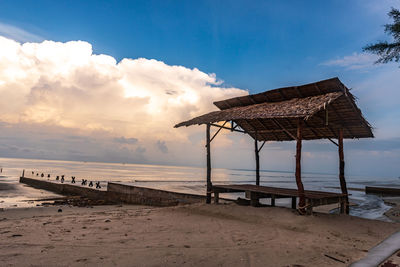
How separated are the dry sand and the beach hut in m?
1.06

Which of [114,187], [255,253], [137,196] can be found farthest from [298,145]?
[114,187]

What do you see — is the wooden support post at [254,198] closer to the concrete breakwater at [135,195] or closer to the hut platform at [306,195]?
the hut platform at [306,195]

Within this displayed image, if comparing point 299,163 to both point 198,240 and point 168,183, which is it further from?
point 168,183

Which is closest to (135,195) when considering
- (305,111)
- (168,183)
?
(305,111)

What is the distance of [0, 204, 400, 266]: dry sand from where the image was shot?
4.74m

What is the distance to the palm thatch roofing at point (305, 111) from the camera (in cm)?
878

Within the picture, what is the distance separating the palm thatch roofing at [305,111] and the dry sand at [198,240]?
3.39 meters

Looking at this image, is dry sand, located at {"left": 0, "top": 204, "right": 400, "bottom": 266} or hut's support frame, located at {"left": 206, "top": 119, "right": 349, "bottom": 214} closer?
dry sand, located at {"left": 0, "top": 204, "right": 400, "bottom": 266}

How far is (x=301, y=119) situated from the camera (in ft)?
28.7

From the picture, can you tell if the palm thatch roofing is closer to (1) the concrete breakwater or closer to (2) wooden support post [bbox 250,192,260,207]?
(2) wooden support post [bbox 250,192,260,207]

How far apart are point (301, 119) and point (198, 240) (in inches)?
214

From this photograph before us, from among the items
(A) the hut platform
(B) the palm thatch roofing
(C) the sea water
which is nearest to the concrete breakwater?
(C) the sea water

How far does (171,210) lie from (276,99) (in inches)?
262

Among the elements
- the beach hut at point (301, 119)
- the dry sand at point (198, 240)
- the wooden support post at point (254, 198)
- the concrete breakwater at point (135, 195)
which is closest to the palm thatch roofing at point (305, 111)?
the beach hut at point (301, 119)
